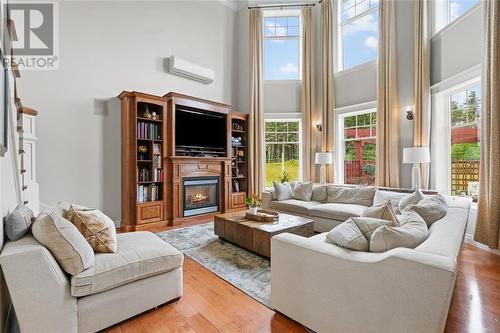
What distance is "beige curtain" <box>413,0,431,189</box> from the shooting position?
14.0 ft

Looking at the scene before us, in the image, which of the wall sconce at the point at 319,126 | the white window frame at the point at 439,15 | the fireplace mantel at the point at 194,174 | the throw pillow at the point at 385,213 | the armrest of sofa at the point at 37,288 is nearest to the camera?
the armrest of sofa at the point at 37,288

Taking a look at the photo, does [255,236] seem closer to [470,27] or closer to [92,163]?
[92,163]

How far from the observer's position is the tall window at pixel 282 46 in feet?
21.2

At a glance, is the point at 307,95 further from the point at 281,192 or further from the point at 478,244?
the point at 478,244

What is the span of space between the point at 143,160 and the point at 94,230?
2.66 metres

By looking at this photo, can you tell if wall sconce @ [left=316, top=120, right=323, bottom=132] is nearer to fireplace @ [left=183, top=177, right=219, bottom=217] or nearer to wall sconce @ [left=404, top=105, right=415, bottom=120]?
wall sconce @ [left=404, top=105, right=415, bottom=120]

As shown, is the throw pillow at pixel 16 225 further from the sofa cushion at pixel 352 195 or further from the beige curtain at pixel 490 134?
the beige curtain at pixel 490 134

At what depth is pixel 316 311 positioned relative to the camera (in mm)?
1616

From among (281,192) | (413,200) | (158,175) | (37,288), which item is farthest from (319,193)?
(37,288)

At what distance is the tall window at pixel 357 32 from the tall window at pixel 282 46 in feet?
3.61

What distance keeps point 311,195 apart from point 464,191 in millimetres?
2402

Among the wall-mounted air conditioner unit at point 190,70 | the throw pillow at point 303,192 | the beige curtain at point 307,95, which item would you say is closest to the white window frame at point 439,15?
the beige curtain at point 307,95

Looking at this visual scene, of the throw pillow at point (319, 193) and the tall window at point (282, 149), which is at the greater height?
the tall window at point (282, 149)

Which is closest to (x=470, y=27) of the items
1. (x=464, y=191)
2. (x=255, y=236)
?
(x=464, y=191)
